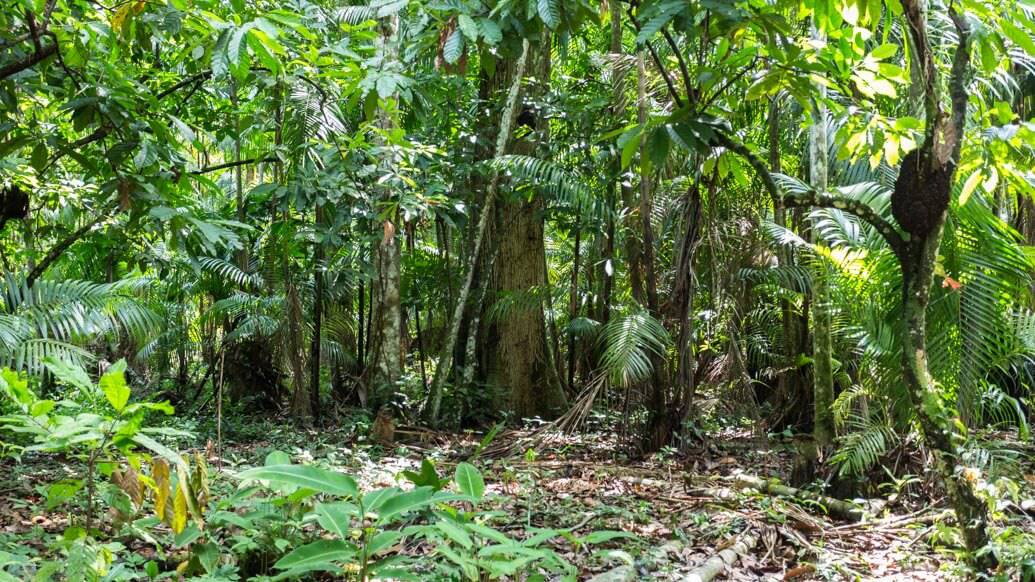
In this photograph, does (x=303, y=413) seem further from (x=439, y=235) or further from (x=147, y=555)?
(x=147, y=555)

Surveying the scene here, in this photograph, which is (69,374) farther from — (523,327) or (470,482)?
(523,327)

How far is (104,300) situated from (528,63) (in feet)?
14.5

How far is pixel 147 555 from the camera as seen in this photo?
326 cm

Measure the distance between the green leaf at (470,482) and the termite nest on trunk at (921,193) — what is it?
6.29ft

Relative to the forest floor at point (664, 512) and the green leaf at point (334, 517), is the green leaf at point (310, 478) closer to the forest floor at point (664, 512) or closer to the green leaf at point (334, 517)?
the green leaf at point (334, 517)

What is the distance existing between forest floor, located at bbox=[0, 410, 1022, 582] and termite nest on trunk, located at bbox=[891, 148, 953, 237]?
4.43 ft

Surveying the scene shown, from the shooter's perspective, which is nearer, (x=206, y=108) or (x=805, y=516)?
(x=805, y=516)

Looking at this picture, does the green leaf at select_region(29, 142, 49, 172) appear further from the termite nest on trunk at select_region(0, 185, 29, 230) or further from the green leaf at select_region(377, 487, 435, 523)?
the green leaf at select_region(377, 487, 435, 523)

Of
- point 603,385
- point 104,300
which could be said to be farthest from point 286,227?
point 603,385

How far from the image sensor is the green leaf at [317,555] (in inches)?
81.7

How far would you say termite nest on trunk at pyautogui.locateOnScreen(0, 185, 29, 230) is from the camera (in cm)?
475

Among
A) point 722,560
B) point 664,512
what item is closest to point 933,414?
point 722,560

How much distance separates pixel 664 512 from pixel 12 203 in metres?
4.17

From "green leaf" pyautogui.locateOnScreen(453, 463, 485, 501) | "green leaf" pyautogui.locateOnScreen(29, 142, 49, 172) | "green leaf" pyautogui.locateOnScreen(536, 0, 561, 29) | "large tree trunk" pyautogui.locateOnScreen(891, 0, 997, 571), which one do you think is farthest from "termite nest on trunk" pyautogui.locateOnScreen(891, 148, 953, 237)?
"green leaf" pyautogui.locateOnScreen(29, 142, 49, 172)
